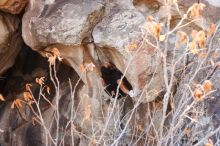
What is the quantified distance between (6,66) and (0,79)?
236 mm

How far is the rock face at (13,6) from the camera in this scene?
299 cm

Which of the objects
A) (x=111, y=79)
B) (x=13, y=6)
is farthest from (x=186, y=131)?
(x=13, y=6)

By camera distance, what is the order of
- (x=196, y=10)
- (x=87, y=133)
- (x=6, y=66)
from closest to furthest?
1. (x=196, y=10)
2. (x=87, y=133)
3. (x=6, y=66)

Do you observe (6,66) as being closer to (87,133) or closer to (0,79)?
(0,79)

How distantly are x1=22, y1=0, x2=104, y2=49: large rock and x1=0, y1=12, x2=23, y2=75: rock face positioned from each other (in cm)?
48

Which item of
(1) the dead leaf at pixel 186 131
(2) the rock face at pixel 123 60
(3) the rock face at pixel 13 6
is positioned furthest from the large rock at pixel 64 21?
(1) the dead leaf at pixel 186 131

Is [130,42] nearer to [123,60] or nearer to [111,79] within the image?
[123,60]

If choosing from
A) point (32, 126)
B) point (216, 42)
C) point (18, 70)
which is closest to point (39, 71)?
point (18, 70)

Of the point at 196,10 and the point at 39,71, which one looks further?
the point at 39,71

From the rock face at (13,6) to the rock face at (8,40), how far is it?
133mm

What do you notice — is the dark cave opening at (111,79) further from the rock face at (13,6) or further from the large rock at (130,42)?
the rock face at (13,6)

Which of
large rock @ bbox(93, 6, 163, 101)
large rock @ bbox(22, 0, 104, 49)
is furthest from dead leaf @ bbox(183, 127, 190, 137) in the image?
large rock @ bbox(22, 0, 104, 49)

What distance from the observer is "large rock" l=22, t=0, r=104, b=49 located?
8.59 ft

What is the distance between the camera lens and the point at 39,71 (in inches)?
142
